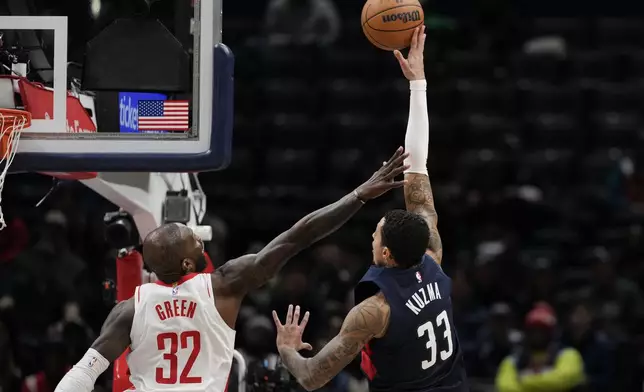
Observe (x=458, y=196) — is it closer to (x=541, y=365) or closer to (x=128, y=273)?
(x=541, y=365)

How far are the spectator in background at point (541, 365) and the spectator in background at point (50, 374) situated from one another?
3.39m

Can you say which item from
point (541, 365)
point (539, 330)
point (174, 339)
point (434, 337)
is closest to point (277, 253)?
point (174, 339)

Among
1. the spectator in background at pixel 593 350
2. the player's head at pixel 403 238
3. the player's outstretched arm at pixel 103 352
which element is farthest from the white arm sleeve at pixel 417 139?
the spectator in background at pixel 593 350

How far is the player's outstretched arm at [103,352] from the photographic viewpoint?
480 cm

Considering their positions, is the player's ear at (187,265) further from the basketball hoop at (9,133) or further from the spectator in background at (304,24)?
the spectator in background at (304,24)

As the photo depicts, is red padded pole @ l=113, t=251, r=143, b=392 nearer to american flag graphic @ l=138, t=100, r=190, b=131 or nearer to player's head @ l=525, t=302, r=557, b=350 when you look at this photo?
american flag graphic @ l=138, t=100, r=190, b=131

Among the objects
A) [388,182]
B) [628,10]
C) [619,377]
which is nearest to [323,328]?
[619,377]

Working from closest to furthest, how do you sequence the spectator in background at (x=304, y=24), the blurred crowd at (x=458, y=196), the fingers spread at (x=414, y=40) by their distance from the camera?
1. the fingers spread at (x=414, y=40)
2. the blurred crowd at (x=458, y=196)
3. the spectator in background at (x=304, y=24)

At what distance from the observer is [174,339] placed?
195 inches

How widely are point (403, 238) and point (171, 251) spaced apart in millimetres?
995

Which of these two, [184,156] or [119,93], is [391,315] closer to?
[184,156]

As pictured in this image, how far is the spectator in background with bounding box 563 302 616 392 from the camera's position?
931 cm

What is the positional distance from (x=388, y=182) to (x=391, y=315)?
60cm

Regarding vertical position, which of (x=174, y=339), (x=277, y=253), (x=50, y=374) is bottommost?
(x=50, y=374)
